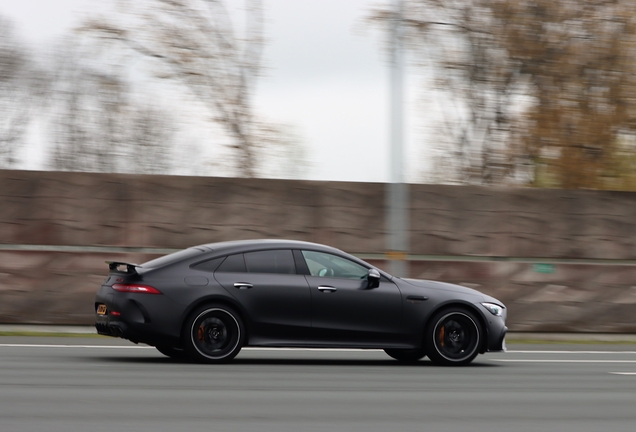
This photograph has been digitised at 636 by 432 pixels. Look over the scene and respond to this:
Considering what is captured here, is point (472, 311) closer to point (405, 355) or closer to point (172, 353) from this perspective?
point (405, 355)

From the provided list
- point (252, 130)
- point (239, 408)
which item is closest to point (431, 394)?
point (239, 408)

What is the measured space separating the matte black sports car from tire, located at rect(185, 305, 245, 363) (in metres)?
0.01

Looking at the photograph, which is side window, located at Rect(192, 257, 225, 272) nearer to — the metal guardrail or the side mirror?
the side mirror

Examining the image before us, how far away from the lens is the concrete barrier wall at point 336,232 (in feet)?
53.1

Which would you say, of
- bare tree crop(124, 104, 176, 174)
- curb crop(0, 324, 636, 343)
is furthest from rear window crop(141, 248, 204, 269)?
bare tree crop(124, 104, 176, 174)

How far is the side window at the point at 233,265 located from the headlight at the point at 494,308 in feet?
9.60

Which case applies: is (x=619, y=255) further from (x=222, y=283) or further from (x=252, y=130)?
(x=222, y=283)

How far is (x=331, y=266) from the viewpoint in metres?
11.6

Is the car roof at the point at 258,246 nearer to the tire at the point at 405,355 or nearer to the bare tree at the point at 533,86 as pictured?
the tire at the point at 405,355

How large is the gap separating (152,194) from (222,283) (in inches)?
241

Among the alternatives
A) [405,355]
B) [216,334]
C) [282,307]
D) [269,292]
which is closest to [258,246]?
[269,292]

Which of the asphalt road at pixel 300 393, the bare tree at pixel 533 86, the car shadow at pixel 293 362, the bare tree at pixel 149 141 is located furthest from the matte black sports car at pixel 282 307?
the bare tree at pixel 149 141

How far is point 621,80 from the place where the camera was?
66.1ft

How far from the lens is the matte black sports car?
10789mm
